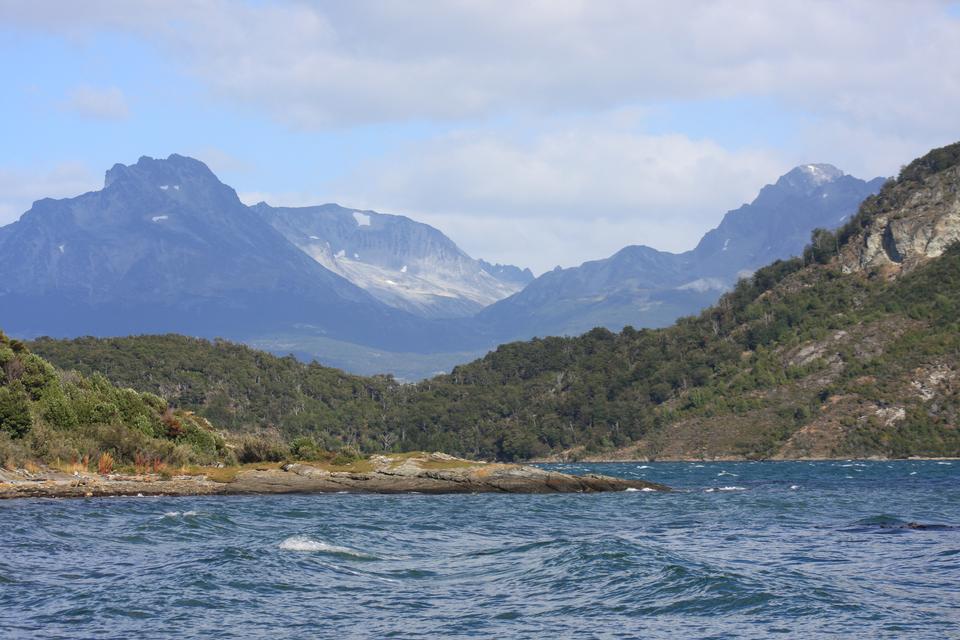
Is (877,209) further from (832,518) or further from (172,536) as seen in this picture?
(172,536)

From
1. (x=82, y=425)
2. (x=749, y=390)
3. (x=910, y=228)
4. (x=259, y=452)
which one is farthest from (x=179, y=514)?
(x=910, y=228)

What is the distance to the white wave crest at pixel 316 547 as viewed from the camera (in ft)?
130

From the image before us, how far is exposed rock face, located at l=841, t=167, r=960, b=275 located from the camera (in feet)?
596

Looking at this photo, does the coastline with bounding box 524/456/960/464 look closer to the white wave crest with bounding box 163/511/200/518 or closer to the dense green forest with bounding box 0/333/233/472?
the dense green forest with bounding box 0/333/233/472

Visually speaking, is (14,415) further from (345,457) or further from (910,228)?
(910,228)

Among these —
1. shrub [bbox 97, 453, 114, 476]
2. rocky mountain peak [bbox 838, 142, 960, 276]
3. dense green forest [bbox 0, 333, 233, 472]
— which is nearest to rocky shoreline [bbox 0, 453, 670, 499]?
shrub [bbox 97, 453, 114, 476]

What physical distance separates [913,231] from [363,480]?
452 ft

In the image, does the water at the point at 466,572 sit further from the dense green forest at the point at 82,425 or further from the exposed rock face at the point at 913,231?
the exposed rock face at the point at 913,231

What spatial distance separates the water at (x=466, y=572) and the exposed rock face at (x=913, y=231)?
134738 millimetres

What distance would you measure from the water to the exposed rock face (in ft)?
442

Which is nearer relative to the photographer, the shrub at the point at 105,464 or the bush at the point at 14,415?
the bush at the point at 14,415

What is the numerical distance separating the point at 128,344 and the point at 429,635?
181 metres

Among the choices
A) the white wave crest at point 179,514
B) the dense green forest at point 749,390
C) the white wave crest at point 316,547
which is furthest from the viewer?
the dense green forest at point 749,390

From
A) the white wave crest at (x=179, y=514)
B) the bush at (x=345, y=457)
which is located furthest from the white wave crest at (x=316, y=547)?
the bush at (x=345, y=457)
